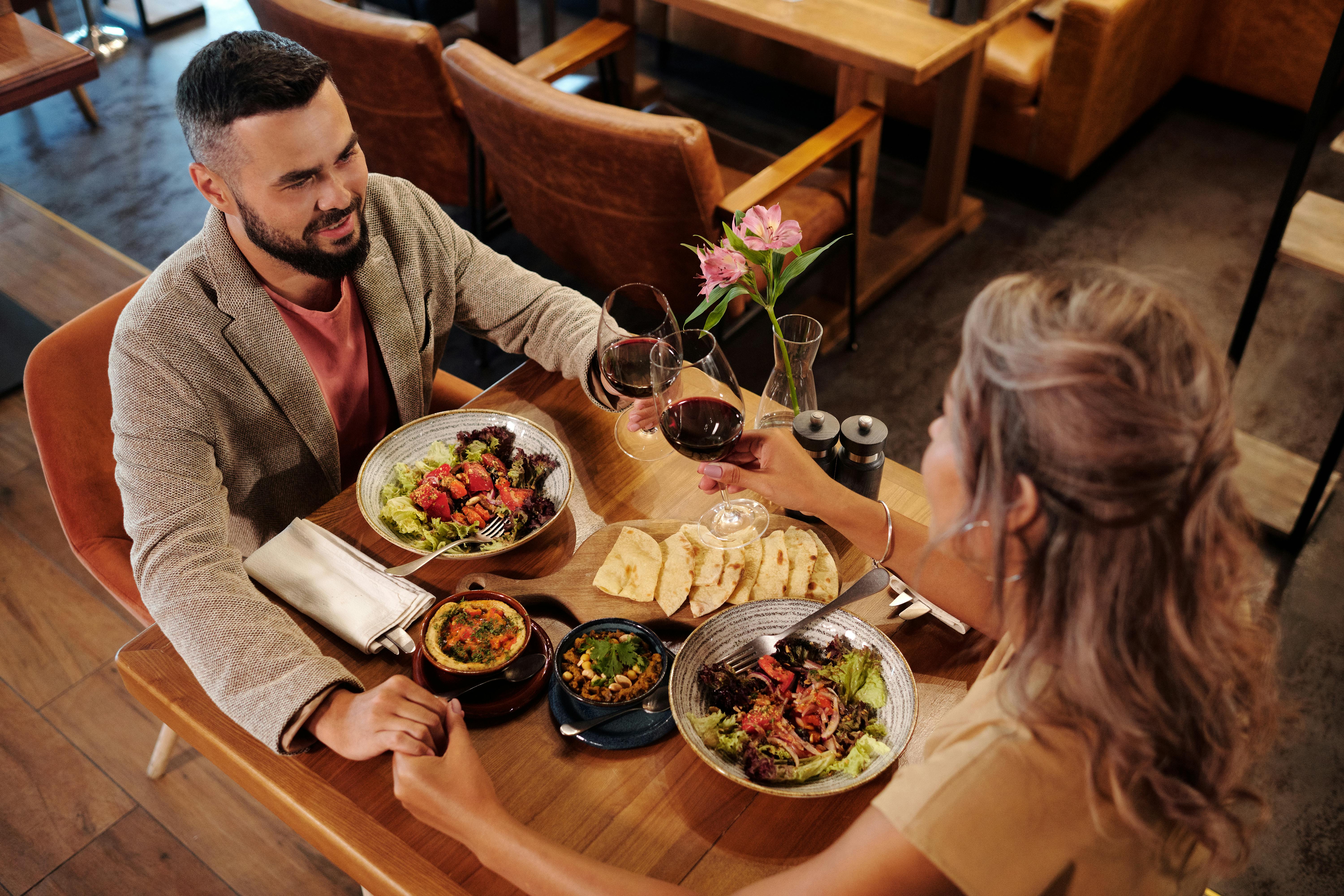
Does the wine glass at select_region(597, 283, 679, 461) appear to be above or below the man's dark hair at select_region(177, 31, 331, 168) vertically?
below

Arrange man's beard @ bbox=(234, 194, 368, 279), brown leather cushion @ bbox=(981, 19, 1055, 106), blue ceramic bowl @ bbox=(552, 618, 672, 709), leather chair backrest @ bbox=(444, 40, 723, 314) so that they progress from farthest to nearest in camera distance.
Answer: brown leather cushion @ bbox=(981, 19, 1055, 106) → leather chair backrest @ bbox=(444, 40, 723, 314) → man's beard @ bbox=(234, 194, 368, 279) → blue ceramic bowl @ bbox=(552, 618, 672, 709)

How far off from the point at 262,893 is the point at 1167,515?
69.7 inches

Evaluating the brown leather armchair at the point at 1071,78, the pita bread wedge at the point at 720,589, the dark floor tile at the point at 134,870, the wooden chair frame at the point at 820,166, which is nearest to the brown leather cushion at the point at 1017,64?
the brown leather armchair at the point at 1071,78

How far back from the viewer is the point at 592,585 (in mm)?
1274

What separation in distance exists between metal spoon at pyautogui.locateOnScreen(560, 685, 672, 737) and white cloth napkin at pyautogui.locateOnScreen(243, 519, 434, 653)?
239 millimetres

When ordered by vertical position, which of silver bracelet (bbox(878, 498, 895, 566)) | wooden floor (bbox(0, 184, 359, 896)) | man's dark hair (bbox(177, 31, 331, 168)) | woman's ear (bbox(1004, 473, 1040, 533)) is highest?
man's dark hair (bbox(177, 31, 331, 168))

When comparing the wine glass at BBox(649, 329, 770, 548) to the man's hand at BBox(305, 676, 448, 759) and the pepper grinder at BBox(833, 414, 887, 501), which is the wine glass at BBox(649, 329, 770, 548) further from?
the man's hand at BBox(305, 676, 448, 759)

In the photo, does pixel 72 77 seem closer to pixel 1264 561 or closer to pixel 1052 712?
pixel 1052 712

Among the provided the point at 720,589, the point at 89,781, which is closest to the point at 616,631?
the point at 720,589

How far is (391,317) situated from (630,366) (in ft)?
1.69

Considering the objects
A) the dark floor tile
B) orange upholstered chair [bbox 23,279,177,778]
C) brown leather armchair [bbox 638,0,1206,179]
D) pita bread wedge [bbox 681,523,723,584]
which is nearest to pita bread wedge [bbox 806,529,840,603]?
pita bread wedge [bbox 681,523,723,584]

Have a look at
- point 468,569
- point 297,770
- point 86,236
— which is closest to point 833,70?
point 86,236

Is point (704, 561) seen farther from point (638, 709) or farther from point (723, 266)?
point (723, 266)

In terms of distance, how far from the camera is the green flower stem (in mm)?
1259
